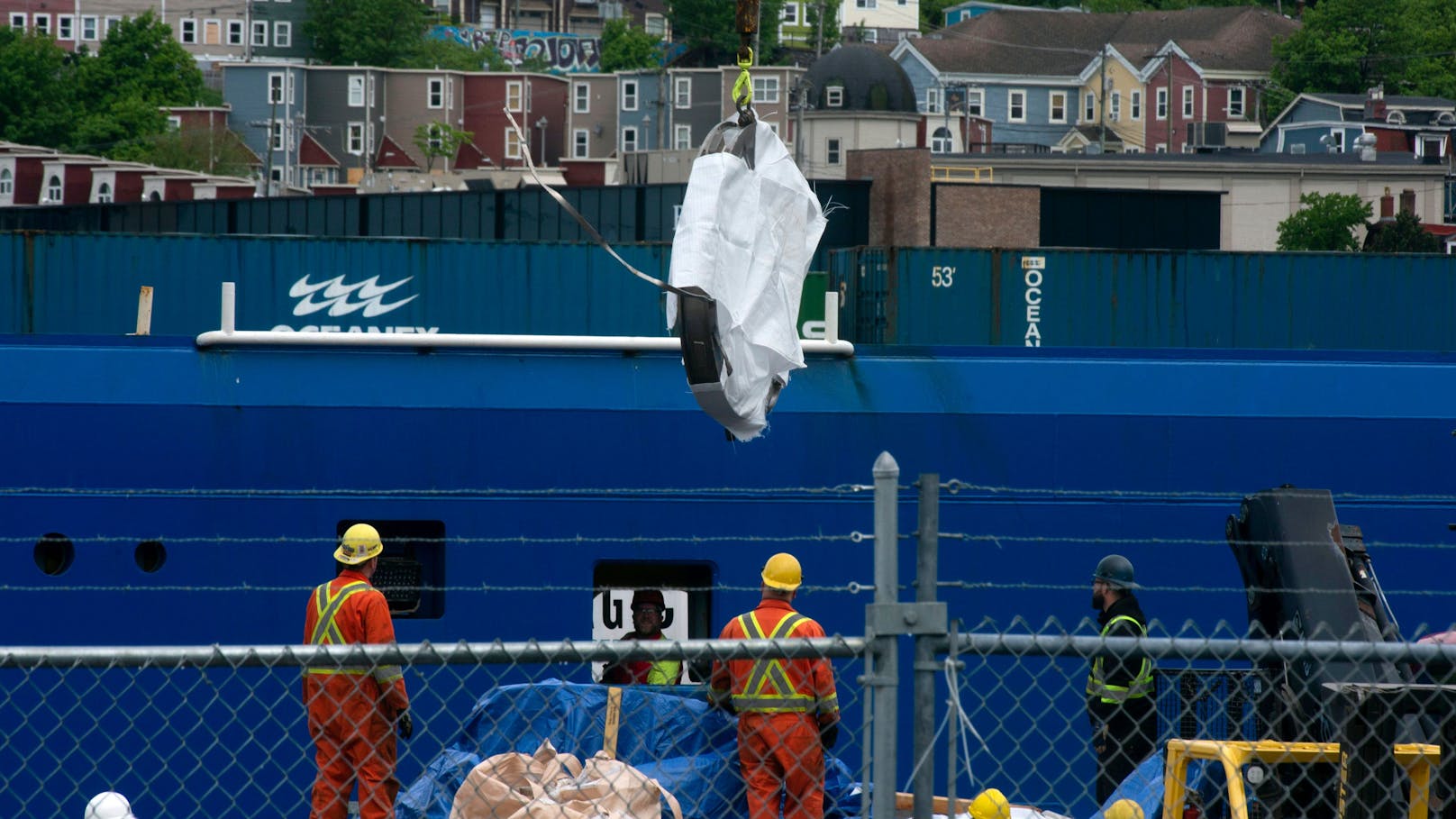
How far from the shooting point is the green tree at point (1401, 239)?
38.6 m

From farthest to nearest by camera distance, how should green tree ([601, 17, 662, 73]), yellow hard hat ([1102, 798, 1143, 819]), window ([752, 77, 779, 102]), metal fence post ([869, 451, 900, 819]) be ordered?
green tree ([601, 17, 662, 73]), window ([752, 77, 779, 102]), yellow hard hat ([1102, 798, 1143, 819]), metal fence post ([869, 451, 900, 819])

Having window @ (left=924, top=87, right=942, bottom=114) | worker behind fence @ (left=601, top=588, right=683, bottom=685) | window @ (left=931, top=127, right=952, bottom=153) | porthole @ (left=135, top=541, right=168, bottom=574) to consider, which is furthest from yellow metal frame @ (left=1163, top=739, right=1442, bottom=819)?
window @ (left=924, top=87, right=942, bottom=114)

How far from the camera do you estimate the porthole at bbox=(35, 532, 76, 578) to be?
8.73m

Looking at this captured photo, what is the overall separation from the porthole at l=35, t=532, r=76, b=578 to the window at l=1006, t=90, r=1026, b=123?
85.2 m

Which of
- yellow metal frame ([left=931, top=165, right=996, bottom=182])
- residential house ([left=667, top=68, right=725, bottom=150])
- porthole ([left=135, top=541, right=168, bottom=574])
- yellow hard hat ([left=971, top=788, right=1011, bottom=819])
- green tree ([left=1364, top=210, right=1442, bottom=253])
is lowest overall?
yellow hard hat ([left=971, top=788, right=1011, bottom=819])

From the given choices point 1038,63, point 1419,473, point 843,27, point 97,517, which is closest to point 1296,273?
point 1419,473

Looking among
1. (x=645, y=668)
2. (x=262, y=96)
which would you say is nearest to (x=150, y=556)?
(x=645, y=668)

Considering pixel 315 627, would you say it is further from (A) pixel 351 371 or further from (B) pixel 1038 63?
(B) pixel 1038 63

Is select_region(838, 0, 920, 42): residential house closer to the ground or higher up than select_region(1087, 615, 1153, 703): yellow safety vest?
higher up

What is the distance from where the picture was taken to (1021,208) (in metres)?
28.8

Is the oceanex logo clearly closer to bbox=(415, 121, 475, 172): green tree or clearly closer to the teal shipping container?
the teal shipping container

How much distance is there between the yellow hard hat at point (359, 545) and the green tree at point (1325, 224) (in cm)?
4166

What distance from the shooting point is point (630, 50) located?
103688mm

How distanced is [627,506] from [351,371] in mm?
1671
